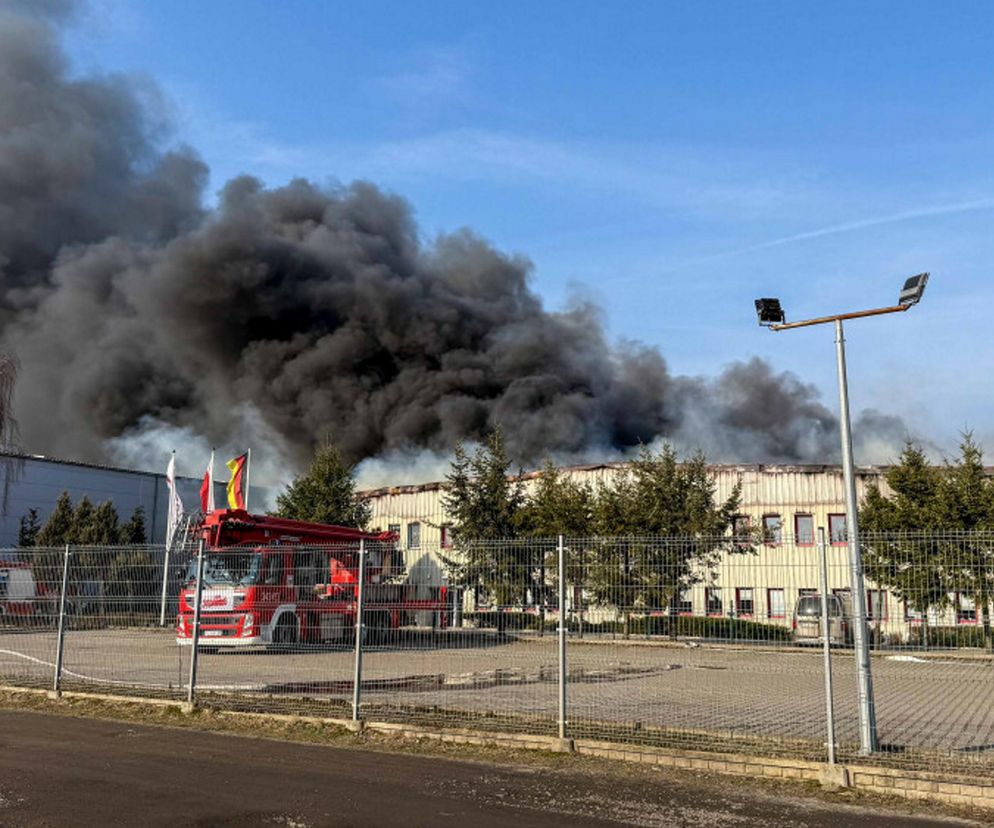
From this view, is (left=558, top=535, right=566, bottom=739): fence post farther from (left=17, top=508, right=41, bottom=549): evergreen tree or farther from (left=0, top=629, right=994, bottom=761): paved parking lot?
(left=17, top=508, right=41, bottom=549): evergreen tree

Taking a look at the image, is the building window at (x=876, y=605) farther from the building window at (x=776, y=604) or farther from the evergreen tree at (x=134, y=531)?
the evergreen tree at (x=134, y=531)

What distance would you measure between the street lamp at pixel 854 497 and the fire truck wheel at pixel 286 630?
690 cm

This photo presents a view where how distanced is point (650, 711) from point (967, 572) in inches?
174

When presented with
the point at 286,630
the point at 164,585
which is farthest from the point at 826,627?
the point at 164,585

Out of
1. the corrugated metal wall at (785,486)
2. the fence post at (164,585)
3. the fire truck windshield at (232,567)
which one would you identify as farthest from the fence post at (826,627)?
the corrugated metal wall at (785,486)

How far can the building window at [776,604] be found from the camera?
8812 millimetres

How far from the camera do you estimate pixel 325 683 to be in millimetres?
11641

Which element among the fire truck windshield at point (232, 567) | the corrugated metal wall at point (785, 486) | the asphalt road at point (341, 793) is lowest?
the asphalt road at point (341, 793)

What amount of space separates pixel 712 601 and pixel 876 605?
59.4 inches

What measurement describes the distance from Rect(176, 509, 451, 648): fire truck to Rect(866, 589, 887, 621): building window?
4.35m

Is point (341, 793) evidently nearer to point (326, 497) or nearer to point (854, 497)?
point (854, 497)

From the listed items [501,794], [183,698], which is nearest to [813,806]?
[501,794]

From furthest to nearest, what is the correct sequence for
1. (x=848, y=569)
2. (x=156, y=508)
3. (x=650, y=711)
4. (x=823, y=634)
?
(x=156, y=508) → (x=650, y=711) → (x=848, y=569) → (x=823, y=634)

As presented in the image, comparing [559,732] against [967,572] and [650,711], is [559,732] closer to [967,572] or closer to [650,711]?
[650,711]
